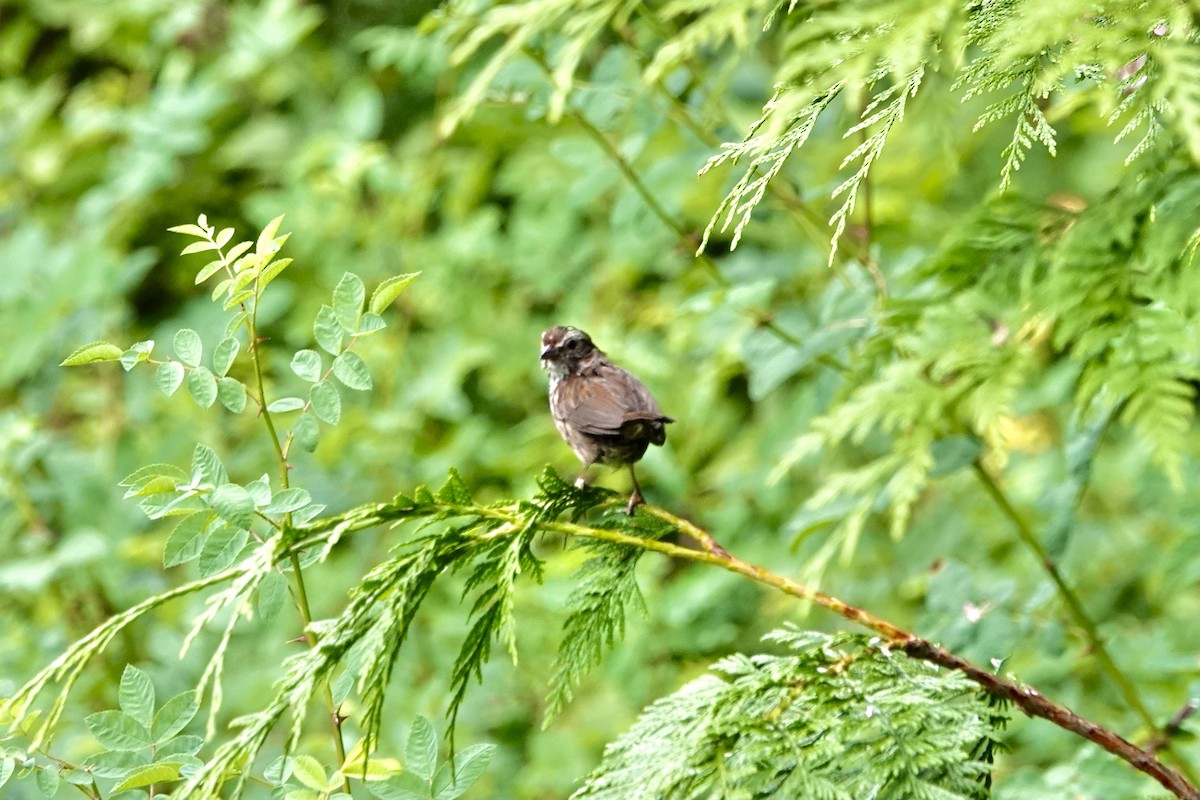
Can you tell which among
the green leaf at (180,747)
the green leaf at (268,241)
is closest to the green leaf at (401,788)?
the green leaf at (180,747)

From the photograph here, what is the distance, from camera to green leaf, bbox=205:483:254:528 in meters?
1.31

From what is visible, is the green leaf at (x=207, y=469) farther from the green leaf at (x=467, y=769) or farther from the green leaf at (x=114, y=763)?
the green leaf at (x=467, y=769)

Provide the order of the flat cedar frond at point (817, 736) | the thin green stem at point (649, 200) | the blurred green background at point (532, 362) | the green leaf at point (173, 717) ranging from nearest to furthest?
the flat cedar frond at point (817, 736), the green leaf at point (173, 717), the thin green stem at point (649, 200), the blurred green background at point (532, 362)

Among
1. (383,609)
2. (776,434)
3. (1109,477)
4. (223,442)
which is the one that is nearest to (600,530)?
(383,609)

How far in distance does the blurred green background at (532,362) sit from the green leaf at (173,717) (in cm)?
110

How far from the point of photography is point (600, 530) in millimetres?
1424

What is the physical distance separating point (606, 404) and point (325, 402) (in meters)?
0.58

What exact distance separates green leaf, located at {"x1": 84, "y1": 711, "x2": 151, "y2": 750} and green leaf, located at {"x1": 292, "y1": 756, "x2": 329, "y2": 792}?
0.17 metres

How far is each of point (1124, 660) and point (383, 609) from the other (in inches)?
83.4

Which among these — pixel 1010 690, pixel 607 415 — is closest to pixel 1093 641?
pixel 1010 690

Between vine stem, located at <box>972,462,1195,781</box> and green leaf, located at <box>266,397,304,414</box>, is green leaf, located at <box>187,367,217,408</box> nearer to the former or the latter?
green leaf, located at <box>266,397,304,414</box>

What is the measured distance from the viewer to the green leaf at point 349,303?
1.47m

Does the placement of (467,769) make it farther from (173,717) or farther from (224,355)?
(224,355)

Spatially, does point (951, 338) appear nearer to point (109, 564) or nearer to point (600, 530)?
point (600, 530)
